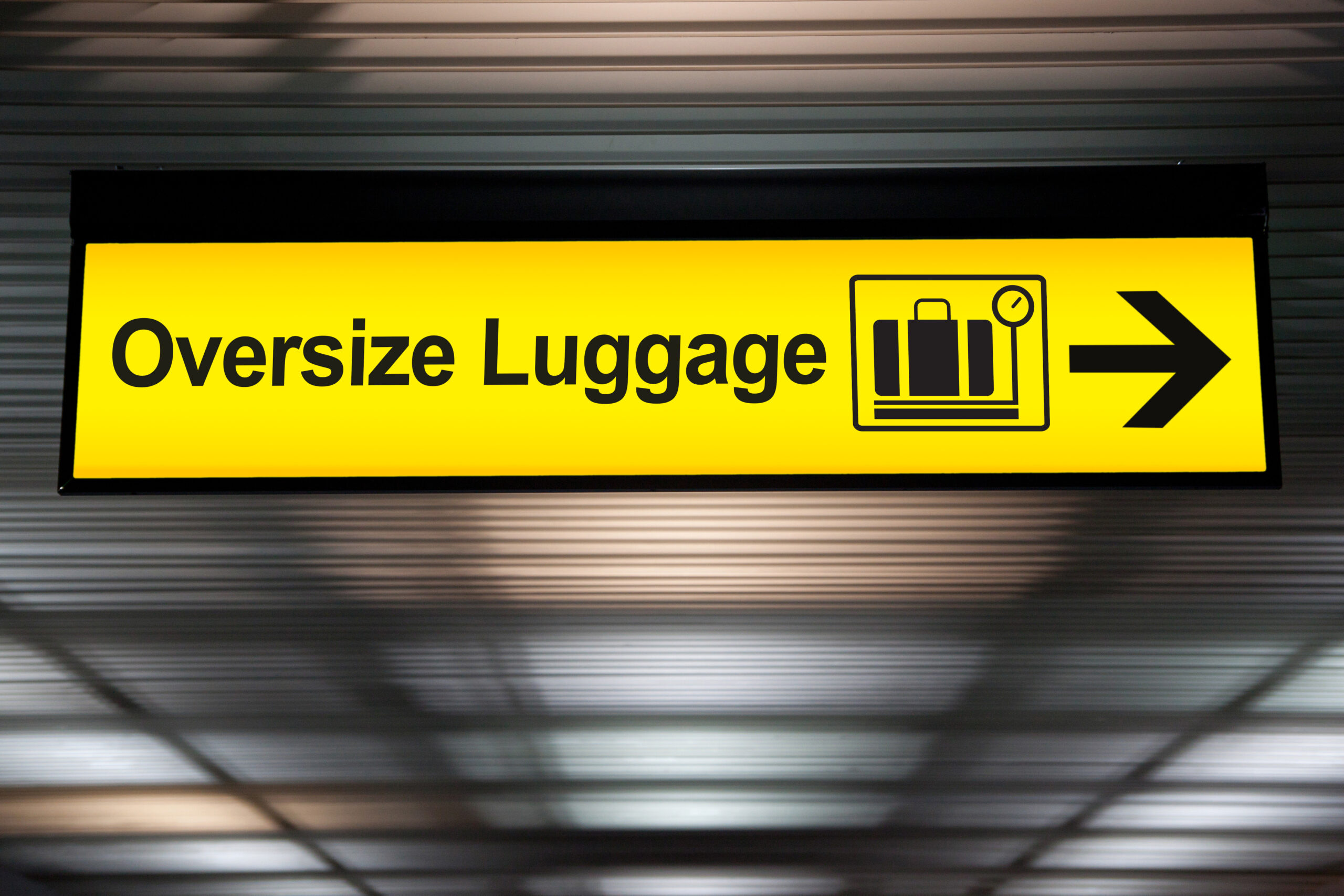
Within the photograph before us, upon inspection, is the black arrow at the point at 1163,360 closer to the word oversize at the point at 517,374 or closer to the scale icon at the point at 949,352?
the scale icon at the point at 949,352

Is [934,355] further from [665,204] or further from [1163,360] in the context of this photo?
[665,204]

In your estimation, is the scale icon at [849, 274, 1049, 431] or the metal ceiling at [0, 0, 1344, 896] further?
the metal ceiling at [0, 0, 1344, 896]

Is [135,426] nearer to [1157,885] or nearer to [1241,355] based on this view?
[1241,355]

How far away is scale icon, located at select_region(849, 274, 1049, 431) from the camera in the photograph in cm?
176

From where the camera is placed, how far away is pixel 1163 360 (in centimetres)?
179

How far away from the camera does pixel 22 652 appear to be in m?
4.54

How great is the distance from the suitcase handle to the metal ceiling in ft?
2.08

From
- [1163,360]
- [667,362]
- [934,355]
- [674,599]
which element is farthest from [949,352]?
[674,599]

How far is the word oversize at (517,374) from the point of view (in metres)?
1.79

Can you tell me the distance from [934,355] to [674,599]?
2.47m

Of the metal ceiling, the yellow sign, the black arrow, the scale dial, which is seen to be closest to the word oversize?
the yellow sign

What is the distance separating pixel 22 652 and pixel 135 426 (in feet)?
A: 11.0

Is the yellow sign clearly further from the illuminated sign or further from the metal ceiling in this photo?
the metal ceiling

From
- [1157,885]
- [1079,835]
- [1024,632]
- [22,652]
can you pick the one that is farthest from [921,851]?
[22,652]
